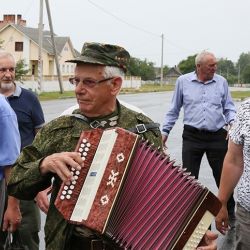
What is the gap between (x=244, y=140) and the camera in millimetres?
3443

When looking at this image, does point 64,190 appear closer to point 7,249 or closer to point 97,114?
point 97,114

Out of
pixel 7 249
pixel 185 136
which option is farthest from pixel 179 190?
pixel 185 136

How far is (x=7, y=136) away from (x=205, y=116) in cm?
318

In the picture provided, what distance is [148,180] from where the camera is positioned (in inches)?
102

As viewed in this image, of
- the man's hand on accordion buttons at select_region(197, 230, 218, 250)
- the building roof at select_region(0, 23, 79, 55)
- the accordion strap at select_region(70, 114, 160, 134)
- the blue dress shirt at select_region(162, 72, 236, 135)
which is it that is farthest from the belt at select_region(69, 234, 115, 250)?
the building roof at select_region(0, 23, 79, 55)

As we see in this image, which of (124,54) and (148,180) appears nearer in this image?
(148,180)

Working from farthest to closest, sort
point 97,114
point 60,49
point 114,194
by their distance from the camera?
point 60,49 < point 97,114 < point 114,194

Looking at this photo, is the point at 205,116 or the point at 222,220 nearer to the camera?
the point at 222,220

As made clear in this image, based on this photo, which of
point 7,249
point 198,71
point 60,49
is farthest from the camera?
point 60,49

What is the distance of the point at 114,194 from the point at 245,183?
1.27m

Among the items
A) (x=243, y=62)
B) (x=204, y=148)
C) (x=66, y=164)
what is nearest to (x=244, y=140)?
(x=66, y=164)

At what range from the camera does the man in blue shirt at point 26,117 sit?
4.70 metres

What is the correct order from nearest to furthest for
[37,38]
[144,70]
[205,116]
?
[205,116] < [37,38] < [144,70]

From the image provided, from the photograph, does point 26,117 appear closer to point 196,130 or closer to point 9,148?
point 9,148
